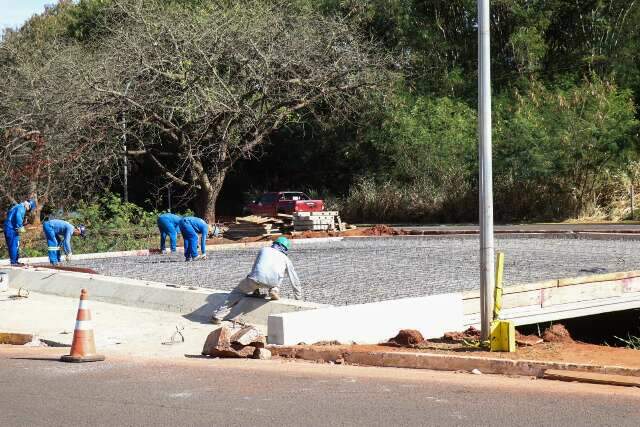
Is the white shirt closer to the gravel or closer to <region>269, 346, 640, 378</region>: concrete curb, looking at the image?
the gravel

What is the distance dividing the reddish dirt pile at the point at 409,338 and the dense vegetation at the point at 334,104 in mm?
20720

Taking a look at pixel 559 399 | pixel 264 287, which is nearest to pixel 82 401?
pixel 559 399

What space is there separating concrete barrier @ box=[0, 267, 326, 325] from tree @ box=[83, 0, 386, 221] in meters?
13.1

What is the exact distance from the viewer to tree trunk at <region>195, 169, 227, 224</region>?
33500mm

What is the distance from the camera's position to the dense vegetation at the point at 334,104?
3253 centimetres

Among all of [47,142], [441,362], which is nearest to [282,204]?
[47,142]

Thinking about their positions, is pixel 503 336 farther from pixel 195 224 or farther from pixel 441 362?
pixel 195 224

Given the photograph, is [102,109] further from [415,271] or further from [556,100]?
[556,100]

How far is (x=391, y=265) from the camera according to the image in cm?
2017

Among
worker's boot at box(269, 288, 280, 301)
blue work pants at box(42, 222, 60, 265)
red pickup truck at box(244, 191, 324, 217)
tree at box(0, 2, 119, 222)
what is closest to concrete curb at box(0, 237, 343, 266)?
blue work pants at box(42, 222, 60, 265)

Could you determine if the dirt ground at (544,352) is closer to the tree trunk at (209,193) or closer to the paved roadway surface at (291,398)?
the paved roadway surface at (291,398)

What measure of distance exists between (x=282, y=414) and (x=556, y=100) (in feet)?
125

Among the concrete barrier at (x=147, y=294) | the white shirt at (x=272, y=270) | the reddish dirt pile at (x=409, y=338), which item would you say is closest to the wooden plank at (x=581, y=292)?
the reddish dirt pile at (x=409, y=338)

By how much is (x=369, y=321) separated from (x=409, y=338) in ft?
2.47
